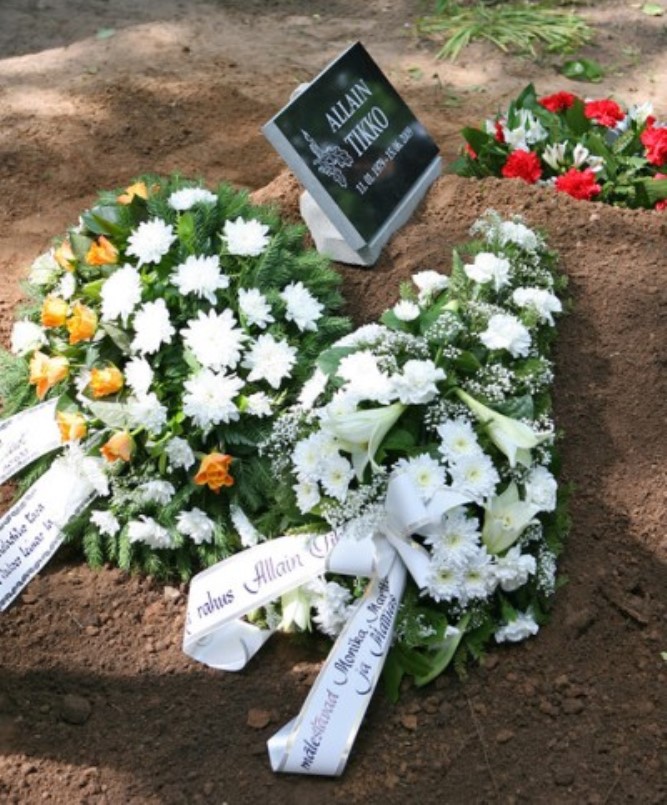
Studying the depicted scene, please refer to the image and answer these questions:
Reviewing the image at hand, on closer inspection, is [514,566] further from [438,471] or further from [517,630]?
[438,471]

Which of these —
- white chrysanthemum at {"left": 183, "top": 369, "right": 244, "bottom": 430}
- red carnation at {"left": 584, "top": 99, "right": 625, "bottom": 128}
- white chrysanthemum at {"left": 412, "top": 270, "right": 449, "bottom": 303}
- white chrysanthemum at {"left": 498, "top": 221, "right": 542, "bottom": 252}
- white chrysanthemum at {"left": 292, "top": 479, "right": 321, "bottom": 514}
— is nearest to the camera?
white chrysanthemum at {"left": 292, "top": 479, "right": 321, "bottom": 514}

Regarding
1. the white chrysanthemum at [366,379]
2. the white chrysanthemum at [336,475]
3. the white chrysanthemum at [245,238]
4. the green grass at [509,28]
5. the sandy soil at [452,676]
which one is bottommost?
the green grass at [509,28]

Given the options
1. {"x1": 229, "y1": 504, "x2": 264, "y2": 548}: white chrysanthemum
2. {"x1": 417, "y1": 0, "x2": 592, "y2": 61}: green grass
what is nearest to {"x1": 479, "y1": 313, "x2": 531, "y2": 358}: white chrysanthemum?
{"x1": 229, "y1": 504, "x2": 264, "y2": 548}: white chrysanthemum

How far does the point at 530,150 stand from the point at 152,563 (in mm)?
2041

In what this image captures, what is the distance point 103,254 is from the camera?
10.5 feet

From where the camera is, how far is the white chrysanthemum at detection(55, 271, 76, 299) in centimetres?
334

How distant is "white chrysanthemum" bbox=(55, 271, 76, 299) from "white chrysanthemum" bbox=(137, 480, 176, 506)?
657mm

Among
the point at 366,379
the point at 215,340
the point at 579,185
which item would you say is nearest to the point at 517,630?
the point at 366,379

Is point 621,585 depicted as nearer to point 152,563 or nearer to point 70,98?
point 152,563

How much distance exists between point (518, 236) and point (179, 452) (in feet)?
3.78

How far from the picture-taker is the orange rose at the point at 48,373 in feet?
10.3

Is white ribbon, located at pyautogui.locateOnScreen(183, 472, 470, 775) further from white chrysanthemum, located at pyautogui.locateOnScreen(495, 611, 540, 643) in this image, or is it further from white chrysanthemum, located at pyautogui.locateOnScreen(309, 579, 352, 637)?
white chrysanthemum, located at pyautogui.locateOnScreen(495, 611, 540, 643)

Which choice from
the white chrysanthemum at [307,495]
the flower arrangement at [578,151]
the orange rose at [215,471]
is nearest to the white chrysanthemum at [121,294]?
the orange rose at [215,471]

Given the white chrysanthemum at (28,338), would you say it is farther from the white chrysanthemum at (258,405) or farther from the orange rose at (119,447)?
the white chrysanthemum at (258,405)
